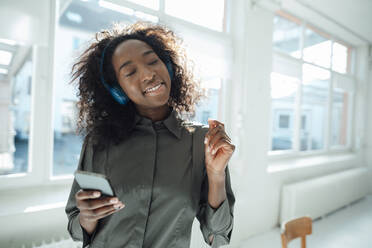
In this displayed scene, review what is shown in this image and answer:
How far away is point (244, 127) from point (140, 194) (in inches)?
77.1

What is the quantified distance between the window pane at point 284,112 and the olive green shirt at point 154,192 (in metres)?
2.90

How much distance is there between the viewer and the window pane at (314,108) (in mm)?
4086

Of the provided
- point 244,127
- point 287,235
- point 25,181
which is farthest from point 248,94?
point 25,181

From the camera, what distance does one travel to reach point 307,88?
4.11 meters

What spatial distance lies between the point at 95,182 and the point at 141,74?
403 mm

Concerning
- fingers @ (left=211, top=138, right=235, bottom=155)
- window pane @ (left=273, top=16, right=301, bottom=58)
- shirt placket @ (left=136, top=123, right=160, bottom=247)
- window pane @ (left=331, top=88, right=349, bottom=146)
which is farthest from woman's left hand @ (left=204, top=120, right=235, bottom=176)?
window pane @ (left=331, top=88, right=349, bottom=146)

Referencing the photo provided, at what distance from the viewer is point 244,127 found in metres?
2.59

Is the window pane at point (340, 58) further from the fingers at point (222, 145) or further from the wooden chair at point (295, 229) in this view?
the fingers at point (222, 145)

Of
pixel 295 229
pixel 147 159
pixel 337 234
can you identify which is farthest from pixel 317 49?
pixel 147 159

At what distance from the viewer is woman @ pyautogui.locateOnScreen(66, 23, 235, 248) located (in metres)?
0.82

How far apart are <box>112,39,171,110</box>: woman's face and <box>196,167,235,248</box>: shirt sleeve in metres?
0.38

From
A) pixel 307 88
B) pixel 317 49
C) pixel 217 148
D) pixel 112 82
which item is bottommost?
pixel 217 148

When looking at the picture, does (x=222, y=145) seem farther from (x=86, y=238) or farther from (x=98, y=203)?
(x=86, y=238)

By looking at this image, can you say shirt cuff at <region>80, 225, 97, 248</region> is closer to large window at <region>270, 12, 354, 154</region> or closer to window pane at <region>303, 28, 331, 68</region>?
large window at <region>270, 12, 354, 154</region>
